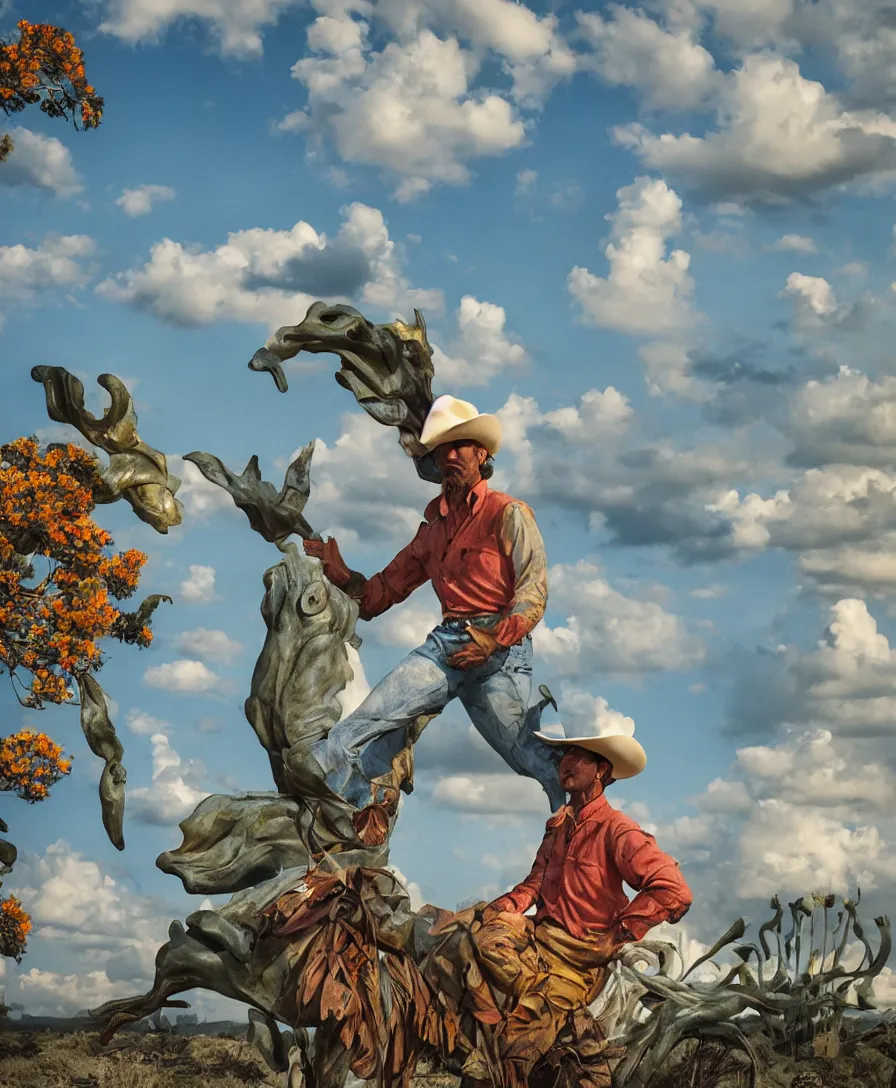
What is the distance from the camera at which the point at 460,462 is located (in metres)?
8.80

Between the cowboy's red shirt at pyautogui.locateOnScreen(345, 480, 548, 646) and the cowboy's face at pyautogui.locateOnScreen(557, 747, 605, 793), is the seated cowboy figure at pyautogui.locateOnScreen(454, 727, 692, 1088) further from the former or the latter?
the cowboy's red shirt at pyautogui.locateOnScreen(345, 480, 548, 646)

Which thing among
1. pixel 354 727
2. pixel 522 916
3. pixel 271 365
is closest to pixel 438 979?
pixel 522 916

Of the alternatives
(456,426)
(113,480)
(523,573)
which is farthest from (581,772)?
(113,480)

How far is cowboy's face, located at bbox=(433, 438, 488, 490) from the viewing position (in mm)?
8805

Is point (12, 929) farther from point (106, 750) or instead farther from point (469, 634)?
point (469, 634)

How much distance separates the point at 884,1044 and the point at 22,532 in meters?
5.71

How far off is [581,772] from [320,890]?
4.09 feet

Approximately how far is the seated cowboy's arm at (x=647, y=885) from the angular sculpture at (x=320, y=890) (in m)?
0.53

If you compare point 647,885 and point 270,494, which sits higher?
point 270,494

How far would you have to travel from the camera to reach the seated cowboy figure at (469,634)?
859 cm

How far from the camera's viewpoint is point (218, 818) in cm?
906

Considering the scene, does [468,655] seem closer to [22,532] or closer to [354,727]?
[354,727]

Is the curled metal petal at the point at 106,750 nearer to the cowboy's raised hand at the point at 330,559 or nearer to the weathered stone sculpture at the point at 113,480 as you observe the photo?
the weathered stone sculpture at the point at 113,480

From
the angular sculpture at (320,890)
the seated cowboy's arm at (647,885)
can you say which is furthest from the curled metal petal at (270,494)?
the seated cowboy's arm at (647,885)
